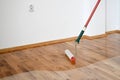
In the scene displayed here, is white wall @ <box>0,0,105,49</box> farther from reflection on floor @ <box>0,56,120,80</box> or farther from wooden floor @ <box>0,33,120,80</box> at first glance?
reflection on floor @ <box>0,56,120,80</box>

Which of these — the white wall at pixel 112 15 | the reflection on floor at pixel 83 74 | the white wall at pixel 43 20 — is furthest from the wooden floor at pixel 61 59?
the white wall at pixel 112 15

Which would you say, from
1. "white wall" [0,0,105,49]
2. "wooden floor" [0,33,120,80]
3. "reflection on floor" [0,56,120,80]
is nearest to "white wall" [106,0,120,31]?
"white wall" [0,0,105,49]

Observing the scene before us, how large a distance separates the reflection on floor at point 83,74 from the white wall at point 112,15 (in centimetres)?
161

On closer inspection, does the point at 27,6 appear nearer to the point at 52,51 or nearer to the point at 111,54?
the point at 52,51

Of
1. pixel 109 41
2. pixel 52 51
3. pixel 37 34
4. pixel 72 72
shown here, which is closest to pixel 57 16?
pixel 37 34

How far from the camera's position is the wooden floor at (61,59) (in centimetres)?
228

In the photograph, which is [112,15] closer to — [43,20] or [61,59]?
[43,20]

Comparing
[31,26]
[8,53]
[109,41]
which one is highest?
[31,26]

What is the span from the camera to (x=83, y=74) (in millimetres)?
2156

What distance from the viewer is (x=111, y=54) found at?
8.91 ft

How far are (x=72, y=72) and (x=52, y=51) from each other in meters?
0.82

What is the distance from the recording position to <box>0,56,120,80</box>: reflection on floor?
6.81 feet

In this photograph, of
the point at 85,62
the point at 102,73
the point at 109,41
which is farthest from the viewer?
the point at 109,41

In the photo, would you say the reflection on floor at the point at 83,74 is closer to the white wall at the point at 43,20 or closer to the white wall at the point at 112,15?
the white wall at the point at 43,20
